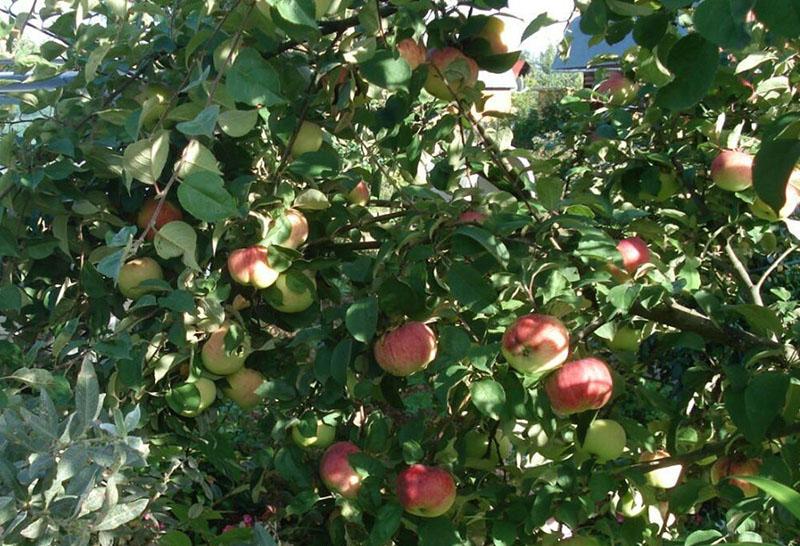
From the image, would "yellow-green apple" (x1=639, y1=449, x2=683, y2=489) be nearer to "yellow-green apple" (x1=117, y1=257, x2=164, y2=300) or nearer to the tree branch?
the tree branch

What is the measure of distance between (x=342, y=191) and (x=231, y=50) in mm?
547

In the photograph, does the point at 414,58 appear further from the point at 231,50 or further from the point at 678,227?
the point at 678,227

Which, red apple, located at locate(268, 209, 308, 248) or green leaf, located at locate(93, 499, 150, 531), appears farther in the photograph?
red apple, located at locate(268, 209, 308, 248)

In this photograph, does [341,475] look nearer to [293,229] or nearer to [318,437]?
[318,437]

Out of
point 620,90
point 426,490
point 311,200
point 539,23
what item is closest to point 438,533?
point 426,490

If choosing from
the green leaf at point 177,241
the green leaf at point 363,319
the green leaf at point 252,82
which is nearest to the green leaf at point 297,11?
the green leaf at point 252,82

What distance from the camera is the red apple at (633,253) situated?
1.31 metres

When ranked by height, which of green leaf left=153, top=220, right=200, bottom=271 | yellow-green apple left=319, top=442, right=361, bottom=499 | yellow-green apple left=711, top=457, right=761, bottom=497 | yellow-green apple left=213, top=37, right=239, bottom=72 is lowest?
yellow-green apple left=319, top=442, right=361, bottom=499

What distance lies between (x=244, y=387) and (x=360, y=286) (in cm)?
26

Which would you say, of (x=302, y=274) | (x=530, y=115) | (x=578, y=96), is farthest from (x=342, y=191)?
(x=530, y=115)

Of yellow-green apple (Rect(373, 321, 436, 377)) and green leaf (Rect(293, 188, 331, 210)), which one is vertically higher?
green leaf (Rect(293, 188, 331, 210))

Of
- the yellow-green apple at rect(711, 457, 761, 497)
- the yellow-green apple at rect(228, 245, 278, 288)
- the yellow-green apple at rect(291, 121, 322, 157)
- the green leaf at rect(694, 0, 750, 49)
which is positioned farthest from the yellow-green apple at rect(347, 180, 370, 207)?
the green leaf at rect(694, 0, 750, 49)

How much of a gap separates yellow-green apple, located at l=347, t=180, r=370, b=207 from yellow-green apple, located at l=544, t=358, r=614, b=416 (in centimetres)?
55

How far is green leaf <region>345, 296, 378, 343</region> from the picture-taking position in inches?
46.4
